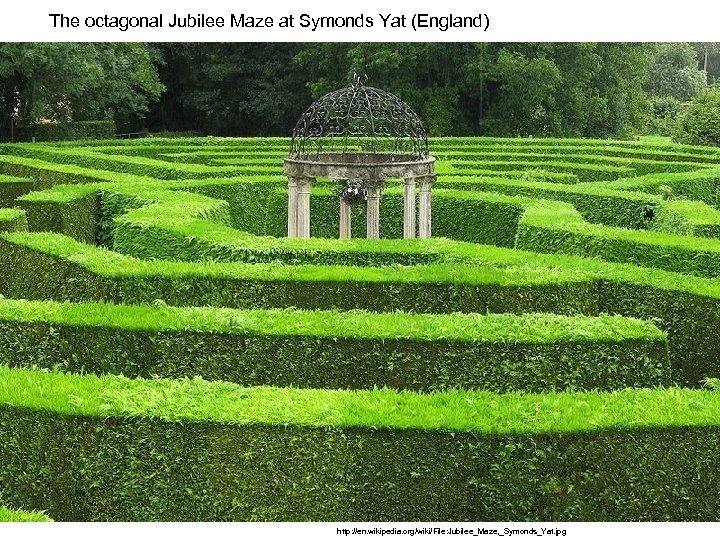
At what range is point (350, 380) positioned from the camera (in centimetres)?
1196

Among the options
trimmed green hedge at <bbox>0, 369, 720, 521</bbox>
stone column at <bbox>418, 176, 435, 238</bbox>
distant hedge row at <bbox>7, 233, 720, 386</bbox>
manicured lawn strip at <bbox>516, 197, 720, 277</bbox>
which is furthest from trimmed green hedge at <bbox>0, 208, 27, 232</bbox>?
trimmed green hedge at <bbox>0, 369, 720, 521</bbox>

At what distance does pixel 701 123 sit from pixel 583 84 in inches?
338

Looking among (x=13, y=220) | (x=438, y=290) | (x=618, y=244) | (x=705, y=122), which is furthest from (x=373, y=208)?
(x=705, y=122)

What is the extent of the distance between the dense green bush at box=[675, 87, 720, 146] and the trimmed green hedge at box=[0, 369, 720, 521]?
43.6 meters

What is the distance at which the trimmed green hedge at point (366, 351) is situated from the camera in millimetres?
11875

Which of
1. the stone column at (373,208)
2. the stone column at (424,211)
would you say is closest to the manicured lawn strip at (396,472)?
the stone column at (373,208)

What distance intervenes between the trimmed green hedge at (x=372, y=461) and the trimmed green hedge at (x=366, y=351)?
2057mm

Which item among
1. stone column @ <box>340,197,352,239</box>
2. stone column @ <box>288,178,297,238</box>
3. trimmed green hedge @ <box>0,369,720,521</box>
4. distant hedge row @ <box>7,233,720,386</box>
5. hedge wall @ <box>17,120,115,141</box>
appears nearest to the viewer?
trimmed green hedge @ <box>0,369,720,521</box>

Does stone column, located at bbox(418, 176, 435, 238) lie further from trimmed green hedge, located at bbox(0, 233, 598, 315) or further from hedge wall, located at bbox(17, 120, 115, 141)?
hedge wall, located at bbox(17, 120, 115, 141)

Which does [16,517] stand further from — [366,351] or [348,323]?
[348,323]

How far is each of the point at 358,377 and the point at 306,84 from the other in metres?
49.5

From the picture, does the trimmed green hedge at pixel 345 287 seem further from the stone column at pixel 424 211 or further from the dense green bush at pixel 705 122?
the dense green bush at pixel 705 122

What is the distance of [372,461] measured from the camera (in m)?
9.43

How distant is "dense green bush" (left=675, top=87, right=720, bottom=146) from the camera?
50.0 meters
